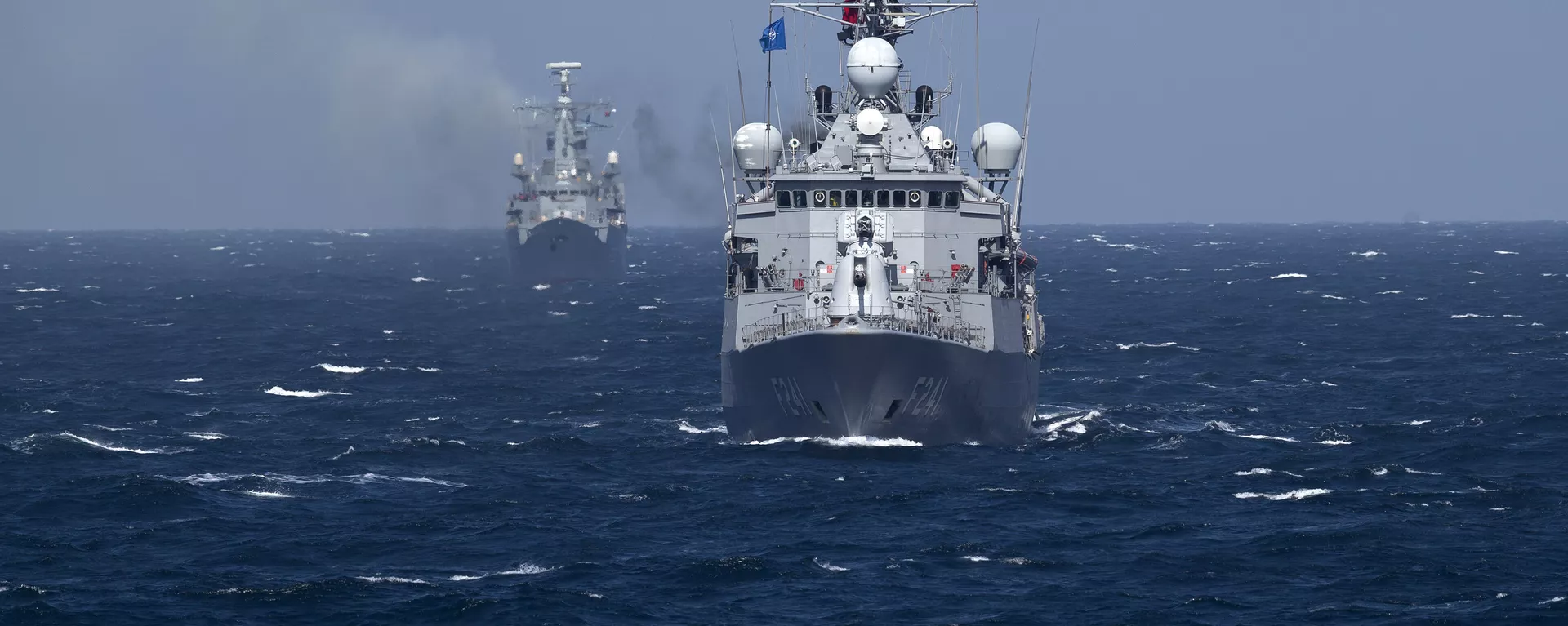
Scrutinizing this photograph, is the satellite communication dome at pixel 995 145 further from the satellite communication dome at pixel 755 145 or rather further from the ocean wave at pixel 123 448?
the ocean wave at pixel 123 448

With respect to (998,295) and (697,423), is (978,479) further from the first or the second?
(697,423)

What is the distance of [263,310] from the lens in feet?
289

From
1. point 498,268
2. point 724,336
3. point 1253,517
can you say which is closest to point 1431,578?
point 1253,517

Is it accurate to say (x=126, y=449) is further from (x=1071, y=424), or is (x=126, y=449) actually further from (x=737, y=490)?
(x=1071, y=424)

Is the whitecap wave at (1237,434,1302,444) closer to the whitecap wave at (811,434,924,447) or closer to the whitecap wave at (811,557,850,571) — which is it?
the whitecap wave at (811,434,924,447)

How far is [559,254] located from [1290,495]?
87.3 m

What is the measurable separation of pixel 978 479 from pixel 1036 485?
126 cm

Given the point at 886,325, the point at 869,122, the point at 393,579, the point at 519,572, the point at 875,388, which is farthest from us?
the point at 869,122

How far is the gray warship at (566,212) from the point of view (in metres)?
117

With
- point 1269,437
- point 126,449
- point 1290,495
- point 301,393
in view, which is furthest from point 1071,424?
point 301,393

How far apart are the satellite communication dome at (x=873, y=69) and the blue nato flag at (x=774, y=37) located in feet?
6.49

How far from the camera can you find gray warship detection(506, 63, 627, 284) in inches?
4589

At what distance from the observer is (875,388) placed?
36469 mm

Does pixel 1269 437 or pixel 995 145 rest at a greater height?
pixel 995 145
